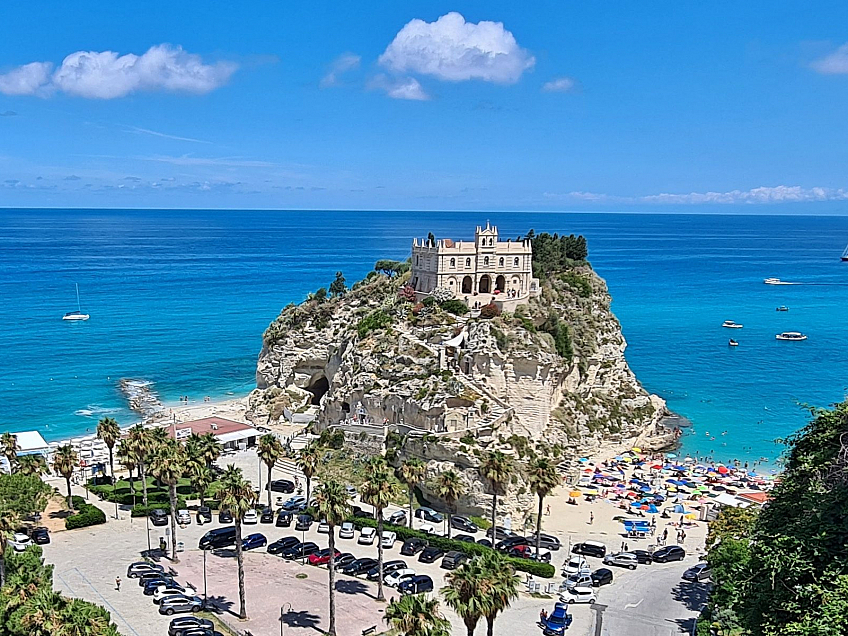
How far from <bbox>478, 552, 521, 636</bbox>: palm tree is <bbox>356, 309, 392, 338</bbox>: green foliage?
3709cm

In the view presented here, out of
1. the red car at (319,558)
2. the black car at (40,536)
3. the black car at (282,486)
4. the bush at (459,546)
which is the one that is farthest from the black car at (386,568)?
the black car at (40,536)

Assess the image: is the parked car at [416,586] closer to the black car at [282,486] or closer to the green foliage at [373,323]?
the black car at [282,486]

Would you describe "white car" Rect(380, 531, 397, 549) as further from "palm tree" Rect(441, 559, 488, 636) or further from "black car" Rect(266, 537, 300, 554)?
"palm tree" Rect(441, 559, 488, 636)

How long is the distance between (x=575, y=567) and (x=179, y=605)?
20769 millimetres

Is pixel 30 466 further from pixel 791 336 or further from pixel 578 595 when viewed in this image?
pixel 791 336

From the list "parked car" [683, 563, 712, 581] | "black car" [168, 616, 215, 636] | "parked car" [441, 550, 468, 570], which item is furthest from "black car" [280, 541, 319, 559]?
"parked car" [683, 563, 712, 581]

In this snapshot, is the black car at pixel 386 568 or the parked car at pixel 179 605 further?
the black car at pixel 386 568

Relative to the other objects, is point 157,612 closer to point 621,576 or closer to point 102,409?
point 621,576

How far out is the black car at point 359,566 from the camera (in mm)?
38875

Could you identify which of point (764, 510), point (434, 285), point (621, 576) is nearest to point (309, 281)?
point (434, 285)

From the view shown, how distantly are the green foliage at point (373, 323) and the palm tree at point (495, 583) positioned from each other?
122 ft

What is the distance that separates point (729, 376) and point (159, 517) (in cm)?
6905

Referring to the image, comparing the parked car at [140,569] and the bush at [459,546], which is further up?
the parked car at [140,569]

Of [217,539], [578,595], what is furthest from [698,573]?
[217,539]
